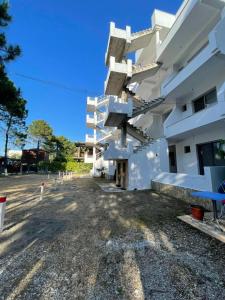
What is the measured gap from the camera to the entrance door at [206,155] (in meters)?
10.5

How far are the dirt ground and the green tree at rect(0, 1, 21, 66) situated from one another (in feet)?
45.8

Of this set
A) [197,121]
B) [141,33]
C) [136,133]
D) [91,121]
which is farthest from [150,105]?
[91,121]

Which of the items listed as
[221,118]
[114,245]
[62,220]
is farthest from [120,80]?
[114,245]

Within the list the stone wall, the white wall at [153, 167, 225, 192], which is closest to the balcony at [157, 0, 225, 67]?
the white wall at [153, 167, 225, 192]

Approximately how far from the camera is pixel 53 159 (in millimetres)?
46875

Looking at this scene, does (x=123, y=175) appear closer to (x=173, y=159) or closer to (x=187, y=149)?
(x=173, y=159)

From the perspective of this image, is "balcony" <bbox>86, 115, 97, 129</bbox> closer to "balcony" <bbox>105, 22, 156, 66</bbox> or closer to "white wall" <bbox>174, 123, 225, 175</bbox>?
"balcony" <bbox>105, 22, 156, 66</bbox>

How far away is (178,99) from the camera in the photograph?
1307cm

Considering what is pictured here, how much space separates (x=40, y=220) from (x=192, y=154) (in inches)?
416

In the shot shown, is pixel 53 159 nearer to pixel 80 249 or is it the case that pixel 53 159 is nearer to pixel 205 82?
pixel 205 82

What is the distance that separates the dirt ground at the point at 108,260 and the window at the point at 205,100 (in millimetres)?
8426

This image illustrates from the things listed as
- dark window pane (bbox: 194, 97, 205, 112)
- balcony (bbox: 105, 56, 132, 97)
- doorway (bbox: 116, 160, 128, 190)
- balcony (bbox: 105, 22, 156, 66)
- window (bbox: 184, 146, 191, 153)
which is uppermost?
balcony (bbox: 105, 22, 156, 66)

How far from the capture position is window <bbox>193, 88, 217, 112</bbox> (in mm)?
10423

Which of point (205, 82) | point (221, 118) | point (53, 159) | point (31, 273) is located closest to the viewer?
point (31, 273)
